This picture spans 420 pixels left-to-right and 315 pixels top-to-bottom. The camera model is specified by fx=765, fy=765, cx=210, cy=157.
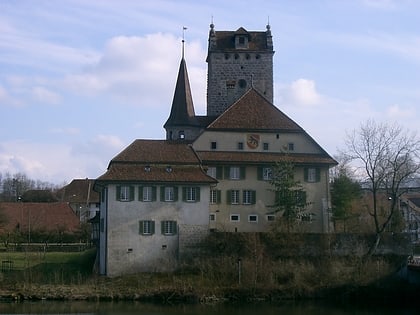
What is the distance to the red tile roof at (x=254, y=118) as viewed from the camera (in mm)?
59688

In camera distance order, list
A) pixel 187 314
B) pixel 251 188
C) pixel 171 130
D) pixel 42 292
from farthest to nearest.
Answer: pixel 171 130 → pixel 251 188 → pixel 42 292 → pixel 187 314

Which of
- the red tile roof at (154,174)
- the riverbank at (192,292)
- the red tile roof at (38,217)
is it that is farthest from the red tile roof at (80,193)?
the riverbank at (192,292)

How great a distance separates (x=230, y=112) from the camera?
60.9 m

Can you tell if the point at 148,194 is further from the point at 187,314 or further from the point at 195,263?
the point at 187,314

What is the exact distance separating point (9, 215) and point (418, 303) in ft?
151

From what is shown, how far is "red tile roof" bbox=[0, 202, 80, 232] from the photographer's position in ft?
252

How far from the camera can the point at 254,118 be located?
199 feet

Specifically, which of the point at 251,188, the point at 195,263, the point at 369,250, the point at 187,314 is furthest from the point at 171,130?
the point at 187,314

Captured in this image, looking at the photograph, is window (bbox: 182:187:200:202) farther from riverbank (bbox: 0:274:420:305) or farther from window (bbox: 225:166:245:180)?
riverbank (bbox: 0:274:420:305)

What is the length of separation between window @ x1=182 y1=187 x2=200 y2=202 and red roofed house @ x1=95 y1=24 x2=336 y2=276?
0.07m

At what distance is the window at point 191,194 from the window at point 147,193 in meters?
2.12

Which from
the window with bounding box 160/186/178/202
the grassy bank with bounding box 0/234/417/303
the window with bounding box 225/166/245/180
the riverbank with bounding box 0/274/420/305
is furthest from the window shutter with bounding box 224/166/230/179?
the riverbank with bounding box 0/274/420/305

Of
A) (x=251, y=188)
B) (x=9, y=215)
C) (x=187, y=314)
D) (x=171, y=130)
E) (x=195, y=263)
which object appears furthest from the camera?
(x=9, y=215)

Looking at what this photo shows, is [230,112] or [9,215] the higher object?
[230,112]
